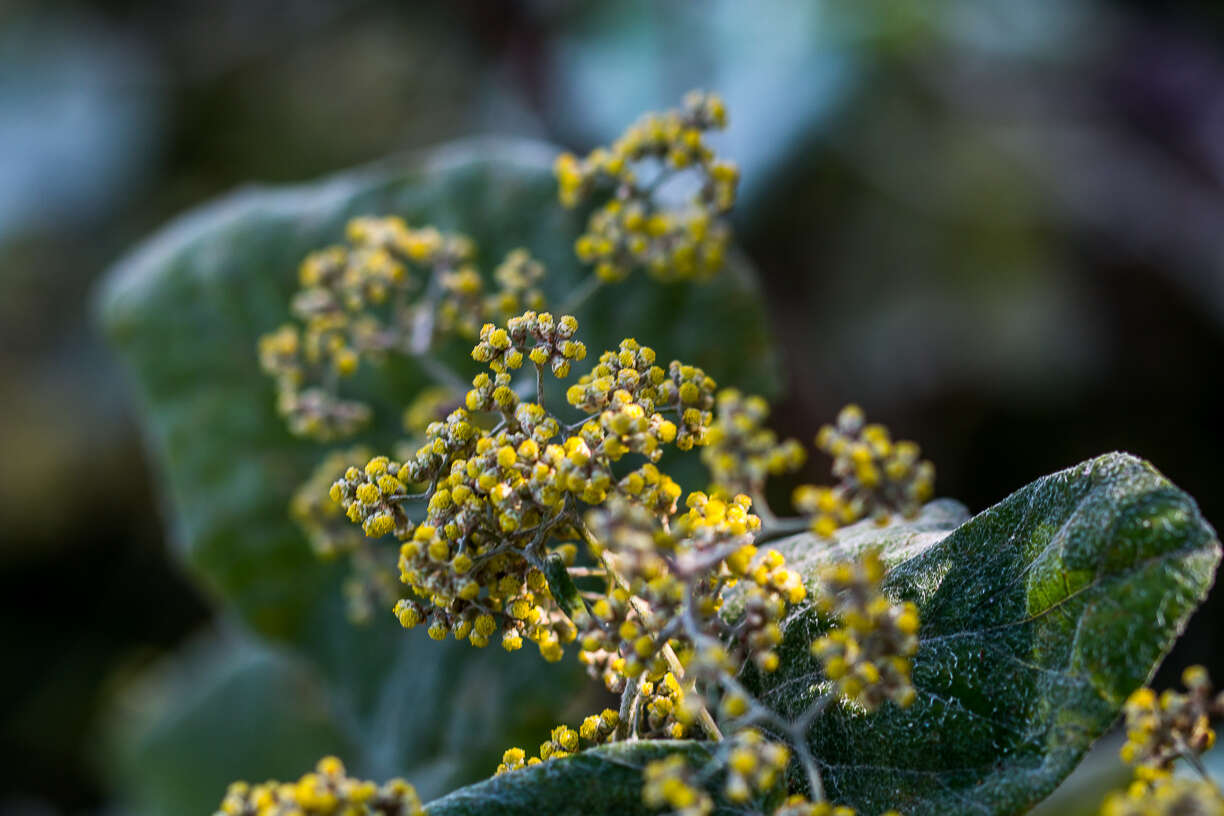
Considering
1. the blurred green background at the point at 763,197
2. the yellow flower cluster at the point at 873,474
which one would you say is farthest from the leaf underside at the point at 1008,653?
the blurred green background at the point at 763,197

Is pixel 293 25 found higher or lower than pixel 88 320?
higher

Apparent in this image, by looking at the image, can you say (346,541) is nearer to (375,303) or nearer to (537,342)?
(375,303)

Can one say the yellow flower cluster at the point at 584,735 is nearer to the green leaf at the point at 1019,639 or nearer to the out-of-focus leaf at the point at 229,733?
the green leaf at the point at 1019,639

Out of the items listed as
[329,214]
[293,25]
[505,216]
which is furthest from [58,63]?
[505,216]

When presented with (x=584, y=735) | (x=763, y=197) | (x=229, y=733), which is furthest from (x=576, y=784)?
(x=763, y=197)

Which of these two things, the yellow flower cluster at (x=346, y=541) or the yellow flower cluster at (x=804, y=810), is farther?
the yellow flower cluster at (x=346, y=541)

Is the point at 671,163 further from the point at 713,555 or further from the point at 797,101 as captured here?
the point at 797,101

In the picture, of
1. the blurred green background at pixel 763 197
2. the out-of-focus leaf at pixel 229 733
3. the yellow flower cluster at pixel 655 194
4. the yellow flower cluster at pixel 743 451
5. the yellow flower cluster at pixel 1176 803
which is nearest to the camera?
the yellow flower cluster at pixel 1176 803
